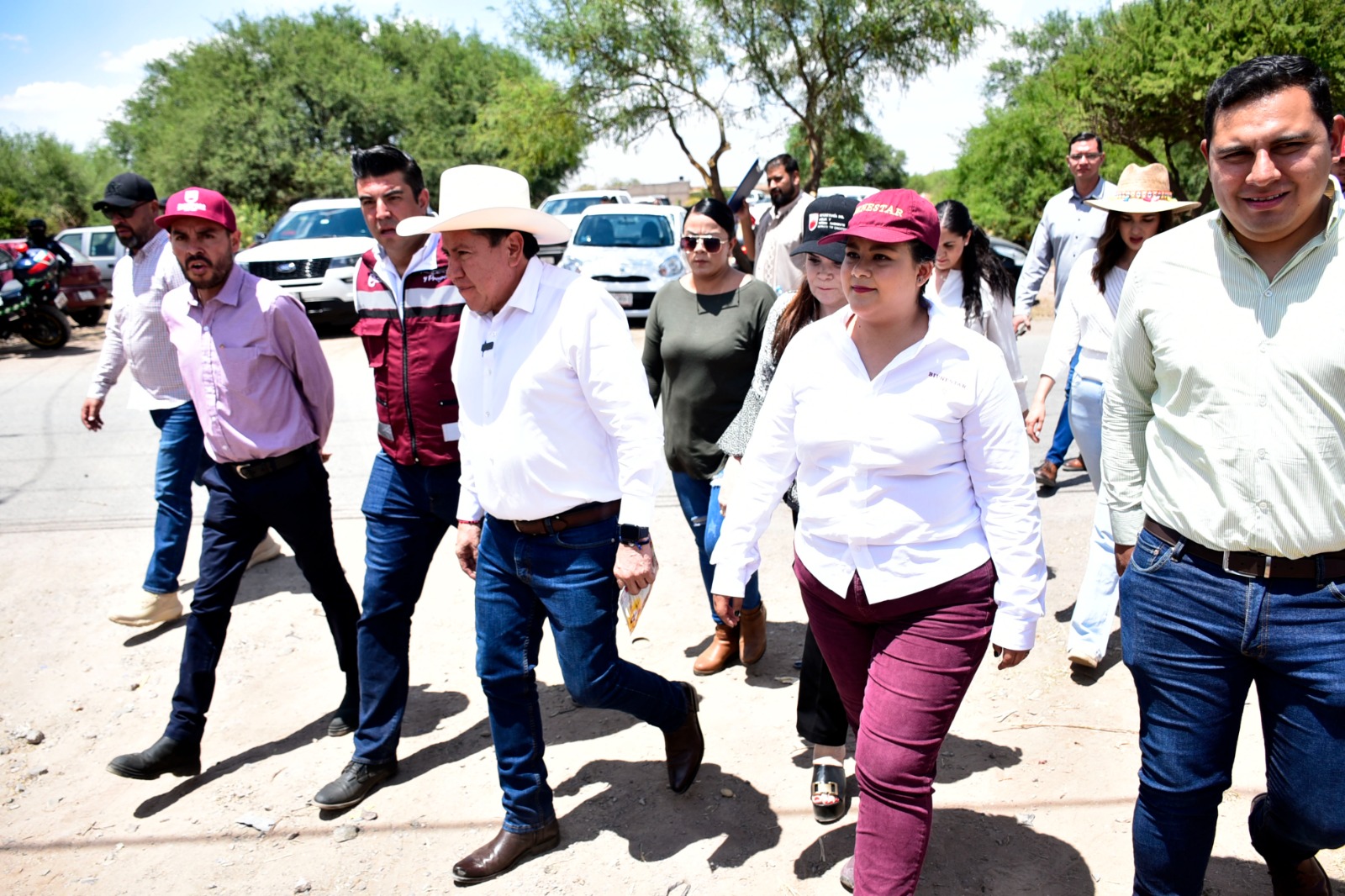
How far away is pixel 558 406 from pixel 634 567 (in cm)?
54

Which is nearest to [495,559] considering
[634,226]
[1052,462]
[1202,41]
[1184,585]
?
[1184,585]

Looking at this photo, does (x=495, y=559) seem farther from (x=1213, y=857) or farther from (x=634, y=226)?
(x=634, y=226)

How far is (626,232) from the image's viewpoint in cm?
1628

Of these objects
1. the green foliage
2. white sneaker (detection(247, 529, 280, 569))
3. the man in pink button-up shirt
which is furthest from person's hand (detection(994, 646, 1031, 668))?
the green foliage

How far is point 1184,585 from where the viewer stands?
91.2 inches

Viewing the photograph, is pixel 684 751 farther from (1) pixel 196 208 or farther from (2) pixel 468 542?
(1) pixel 196 208

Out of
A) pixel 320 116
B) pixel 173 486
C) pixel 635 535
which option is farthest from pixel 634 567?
pixel 320 116

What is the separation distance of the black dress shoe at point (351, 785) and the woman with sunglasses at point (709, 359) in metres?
1.43

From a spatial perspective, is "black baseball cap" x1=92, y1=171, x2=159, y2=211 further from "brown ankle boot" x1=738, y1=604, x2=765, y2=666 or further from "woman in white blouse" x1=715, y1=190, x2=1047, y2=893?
"woman in white blouse" x1=715, y1=190, x2=1047, y2=893

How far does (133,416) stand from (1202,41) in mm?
20772

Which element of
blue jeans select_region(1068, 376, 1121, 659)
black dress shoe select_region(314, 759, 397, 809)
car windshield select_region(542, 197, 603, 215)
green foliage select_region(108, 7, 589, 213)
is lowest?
black dress shoe select_region(314, 759, 397, 809)

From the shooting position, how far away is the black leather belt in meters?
3.99

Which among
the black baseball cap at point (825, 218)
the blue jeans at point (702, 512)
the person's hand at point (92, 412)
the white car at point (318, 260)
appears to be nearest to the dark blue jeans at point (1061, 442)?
the blue jeans at point (702, 512)

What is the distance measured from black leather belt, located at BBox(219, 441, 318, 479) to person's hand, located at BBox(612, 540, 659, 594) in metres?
1.64
